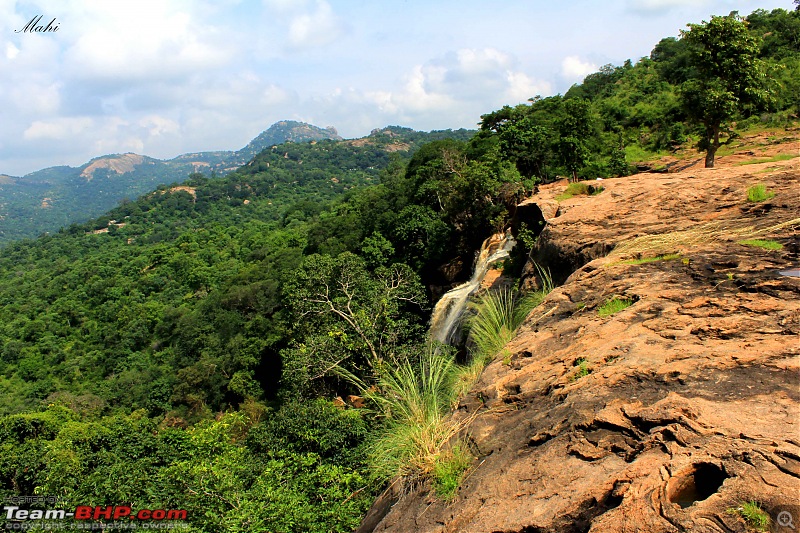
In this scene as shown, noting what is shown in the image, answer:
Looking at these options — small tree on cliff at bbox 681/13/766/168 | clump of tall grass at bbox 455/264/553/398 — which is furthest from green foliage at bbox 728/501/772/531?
small tree on cliff at bbox 681/13/766/168

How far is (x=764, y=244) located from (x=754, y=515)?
3.79m

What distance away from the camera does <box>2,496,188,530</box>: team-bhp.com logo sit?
8.01 metres

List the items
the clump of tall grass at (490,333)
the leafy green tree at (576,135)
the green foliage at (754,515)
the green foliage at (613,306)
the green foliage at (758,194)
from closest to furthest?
the green foliage at (754,515) → the green foliage at (613,306) → the clump of tall grass at (490,333) → the green foliage at (758,194) → the leafy green tree at (576,135)

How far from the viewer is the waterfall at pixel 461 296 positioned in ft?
45.6

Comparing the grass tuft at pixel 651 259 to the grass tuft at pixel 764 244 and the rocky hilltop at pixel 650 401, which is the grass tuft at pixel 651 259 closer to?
the rocky hilltop at pixel 650 401

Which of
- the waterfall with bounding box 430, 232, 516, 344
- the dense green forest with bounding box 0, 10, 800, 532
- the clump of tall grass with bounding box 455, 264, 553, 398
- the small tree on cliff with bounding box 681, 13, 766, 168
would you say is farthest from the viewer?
the waterfall with bounding box 430, 232, 516, 344

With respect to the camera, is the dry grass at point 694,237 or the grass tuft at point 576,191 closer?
the dry grass at point 694,237

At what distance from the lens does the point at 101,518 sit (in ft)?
27.3

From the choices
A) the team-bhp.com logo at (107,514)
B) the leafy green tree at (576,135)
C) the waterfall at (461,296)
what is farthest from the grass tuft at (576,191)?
the team-bhp.com logo at (107,514)

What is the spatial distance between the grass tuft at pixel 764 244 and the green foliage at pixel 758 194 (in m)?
1.87

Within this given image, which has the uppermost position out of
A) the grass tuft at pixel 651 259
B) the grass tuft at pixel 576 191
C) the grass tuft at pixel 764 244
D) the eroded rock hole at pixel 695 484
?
the grass tuft at pixel 576 191

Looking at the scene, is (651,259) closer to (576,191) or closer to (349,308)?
(576,191)

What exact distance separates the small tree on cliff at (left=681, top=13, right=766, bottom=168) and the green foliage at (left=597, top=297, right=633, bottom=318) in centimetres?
980

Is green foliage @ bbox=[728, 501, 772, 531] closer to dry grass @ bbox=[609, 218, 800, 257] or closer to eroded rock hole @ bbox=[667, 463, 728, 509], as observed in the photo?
eroded rock hole @ bbox=[667, 463, 728, 509]
